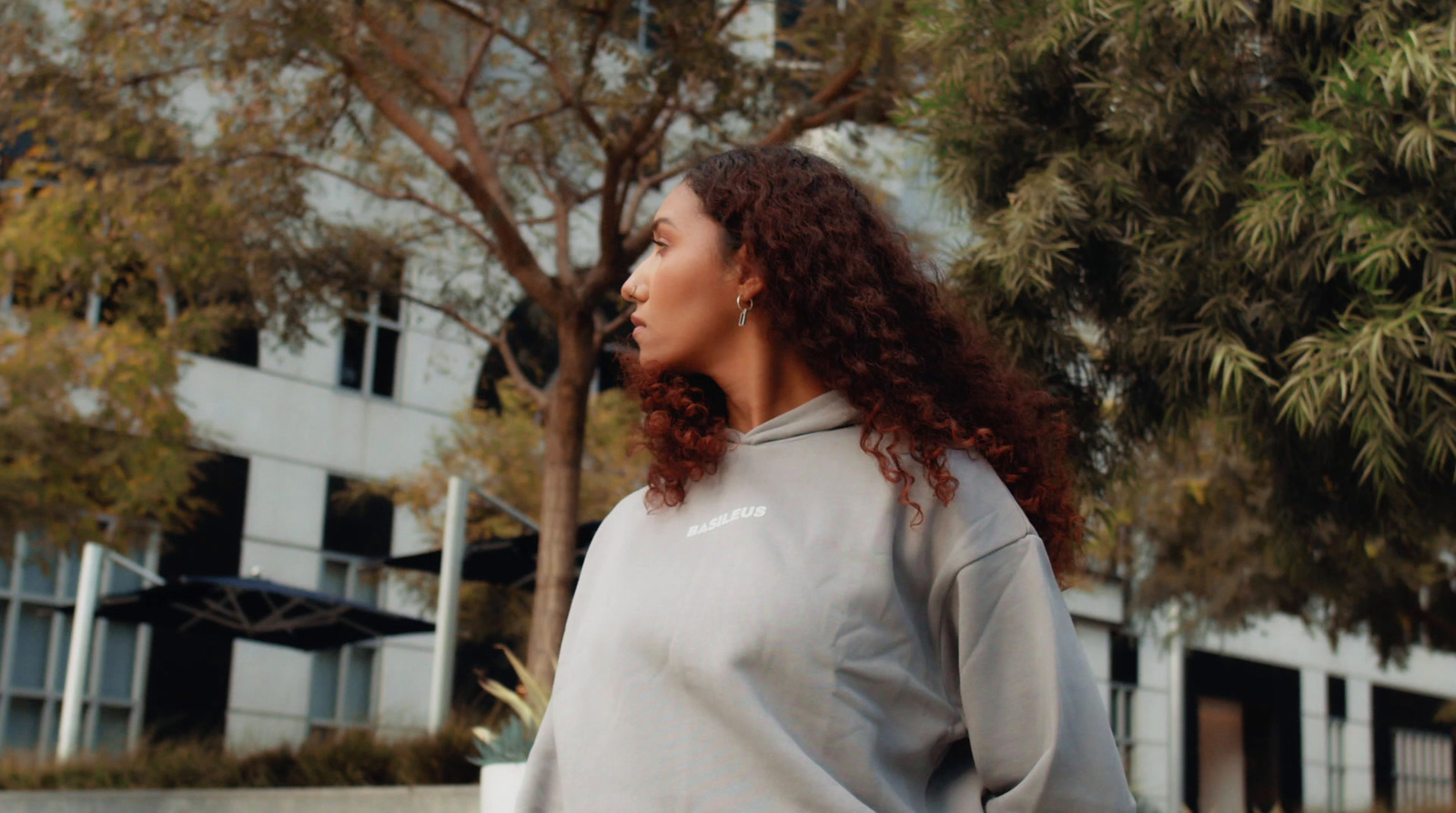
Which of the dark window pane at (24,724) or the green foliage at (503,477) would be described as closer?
the dark window pane at (24,724)

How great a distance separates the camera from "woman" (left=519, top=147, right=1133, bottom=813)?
1.69 m

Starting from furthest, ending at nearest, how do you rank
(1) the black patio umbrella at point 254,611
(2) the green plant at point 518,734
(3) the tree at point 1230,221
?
(1) the black patio umbrella at point 254,611
(2) the green plant at point 518,734
(3) the tree at point 1230,221

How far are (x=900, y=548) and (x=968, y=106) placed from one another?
6.78 meters

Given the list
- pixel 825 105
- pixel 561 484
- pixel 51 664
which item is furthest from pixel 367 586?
pixel 825 105

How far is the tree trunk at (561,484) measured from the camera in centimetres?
1049

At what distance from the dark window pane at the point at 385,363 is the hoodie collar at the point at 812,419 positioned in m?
19.6

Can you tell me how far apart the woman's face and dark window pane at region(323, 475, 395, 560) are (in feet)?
60.1

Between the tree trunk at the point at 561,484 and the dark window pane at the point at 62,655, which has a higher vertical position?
the tree trunk at the point at 561,484

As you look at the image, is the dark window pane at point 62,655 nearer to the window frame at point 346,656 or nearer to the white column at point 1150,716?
the window frame at point 346,656

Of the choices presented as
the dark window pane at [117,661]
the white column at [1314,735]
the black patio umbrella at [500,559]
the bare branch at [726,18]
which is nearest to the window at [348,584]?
the dark window pane at [117,661]

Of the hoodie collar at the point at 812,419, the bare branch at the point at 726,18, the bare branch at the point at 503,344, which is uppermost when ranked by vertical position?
the bare branch at the point at 726,18

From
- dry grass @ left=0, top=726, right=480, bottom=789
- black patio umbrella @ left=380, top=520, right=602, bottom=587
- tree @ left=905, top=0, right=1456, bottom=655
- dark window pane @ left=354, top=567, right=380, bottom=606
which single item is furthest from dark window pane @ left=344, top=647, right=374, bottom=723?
tree @ left=905, top=0, right=1456, bottom=655

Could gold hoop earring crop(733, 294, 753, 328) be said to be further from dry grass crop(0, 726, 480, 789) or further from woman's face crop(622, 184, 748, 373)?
dry grass crop(0, 726, 480, 789)

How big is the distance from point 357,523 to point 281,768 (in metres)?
9.31
